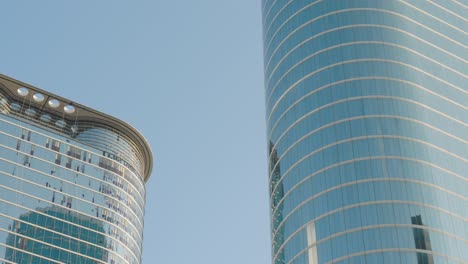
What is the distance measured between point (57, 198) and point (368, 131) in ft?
245

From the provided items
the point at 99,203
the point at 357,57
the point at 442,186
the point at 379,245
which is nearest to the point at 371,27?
the point at 357,57

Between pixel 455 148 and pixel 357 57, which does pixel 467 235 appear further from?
pixel 357 57

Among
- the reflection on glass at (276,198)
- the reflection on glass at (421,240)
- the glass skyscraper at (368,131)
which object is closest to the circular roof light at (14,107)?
the glass skyscraper at (368,131)

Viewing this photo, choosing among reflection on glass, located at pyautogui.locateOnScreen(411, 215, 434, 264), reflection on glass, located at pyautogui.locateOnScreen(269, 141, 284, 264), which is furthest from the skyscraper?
reflection on glass, located at pyautogui.locateOnScreen(411, 215, 434, 264)

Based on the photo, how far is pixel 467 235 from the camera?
446ft

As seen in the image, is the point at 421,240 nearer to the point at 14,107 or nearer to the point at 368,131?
the point at 368,131

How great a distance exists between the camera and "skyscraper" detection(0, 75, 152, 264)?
178875 mm

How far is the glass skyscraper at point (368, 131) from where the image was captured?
434ft

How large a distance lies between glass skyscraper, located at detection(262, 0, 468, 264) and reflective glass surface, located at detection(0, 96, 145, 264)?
162 ft

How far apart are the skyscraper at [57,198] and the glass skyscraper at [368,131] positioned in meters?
49.2

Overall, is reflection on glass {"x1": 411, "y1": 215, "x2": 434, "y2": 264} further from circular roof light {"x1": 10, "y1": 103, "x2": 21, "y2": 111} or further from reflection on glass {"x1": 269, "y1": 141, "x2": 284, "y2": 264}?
circular roof light {"x1": 10, "y1": 103, "x2": 21, "y2": 111}

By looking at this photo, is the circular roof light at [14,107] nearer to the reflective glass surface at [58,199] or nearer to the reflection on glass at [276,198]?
the reflective glass surface at [58,199]

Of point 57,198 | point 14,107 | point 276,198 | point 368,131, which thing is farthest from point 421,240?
point 14,107

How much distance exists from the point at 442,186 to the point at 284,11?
1762 inches
